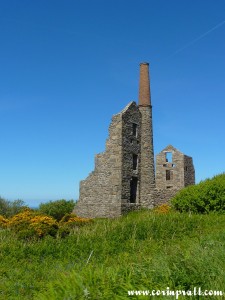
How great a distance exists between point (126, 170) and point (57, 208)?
9.17 metres

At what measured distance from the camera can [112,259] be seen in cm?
1199

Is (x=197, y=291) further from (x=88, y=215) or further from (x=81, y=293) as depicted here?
(x=88, y=215)

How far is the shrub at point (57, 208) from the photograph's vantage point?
37.0 meters

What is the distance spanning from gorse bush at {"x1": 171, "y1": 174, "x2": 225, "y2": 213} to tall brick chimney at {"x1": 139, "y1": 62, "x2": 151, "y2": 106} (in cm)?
1380

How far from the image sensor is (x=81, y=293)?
20.9 ft

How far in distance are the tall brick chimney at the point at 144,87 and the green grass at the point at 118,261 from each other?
17.1m

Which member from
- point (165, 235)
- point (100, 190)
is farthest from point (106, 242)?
point (100, 190)

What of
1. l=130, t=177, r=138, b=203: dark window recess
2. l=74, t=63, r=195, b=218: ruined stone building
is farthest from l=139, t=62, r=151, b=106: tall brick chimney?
l=130, t=177, r=138, b=203: dark window recess

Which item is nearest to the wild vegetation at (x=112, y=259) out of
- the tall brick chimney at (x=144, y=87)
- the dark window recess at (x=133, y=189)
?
the dark window recess at (x=133, y=189)

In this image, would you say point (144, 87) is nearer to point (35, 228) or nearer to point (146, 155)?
point (146, 155)

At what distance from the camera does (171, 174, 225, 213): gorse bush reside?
888 inches

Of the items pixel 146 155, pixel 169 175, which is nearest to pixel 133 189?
pixel 146 155

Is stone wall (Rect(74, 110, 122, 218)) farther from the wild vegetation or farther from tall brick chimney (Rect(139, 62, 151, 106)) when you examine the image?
the wild vegetation

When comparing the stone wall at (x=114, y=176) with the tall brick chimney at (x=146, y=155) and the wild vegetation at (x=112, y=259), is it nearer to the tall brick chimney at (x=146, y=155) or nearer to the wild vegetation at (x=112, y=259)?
the tall brick chimney at (x=146, y=155)
